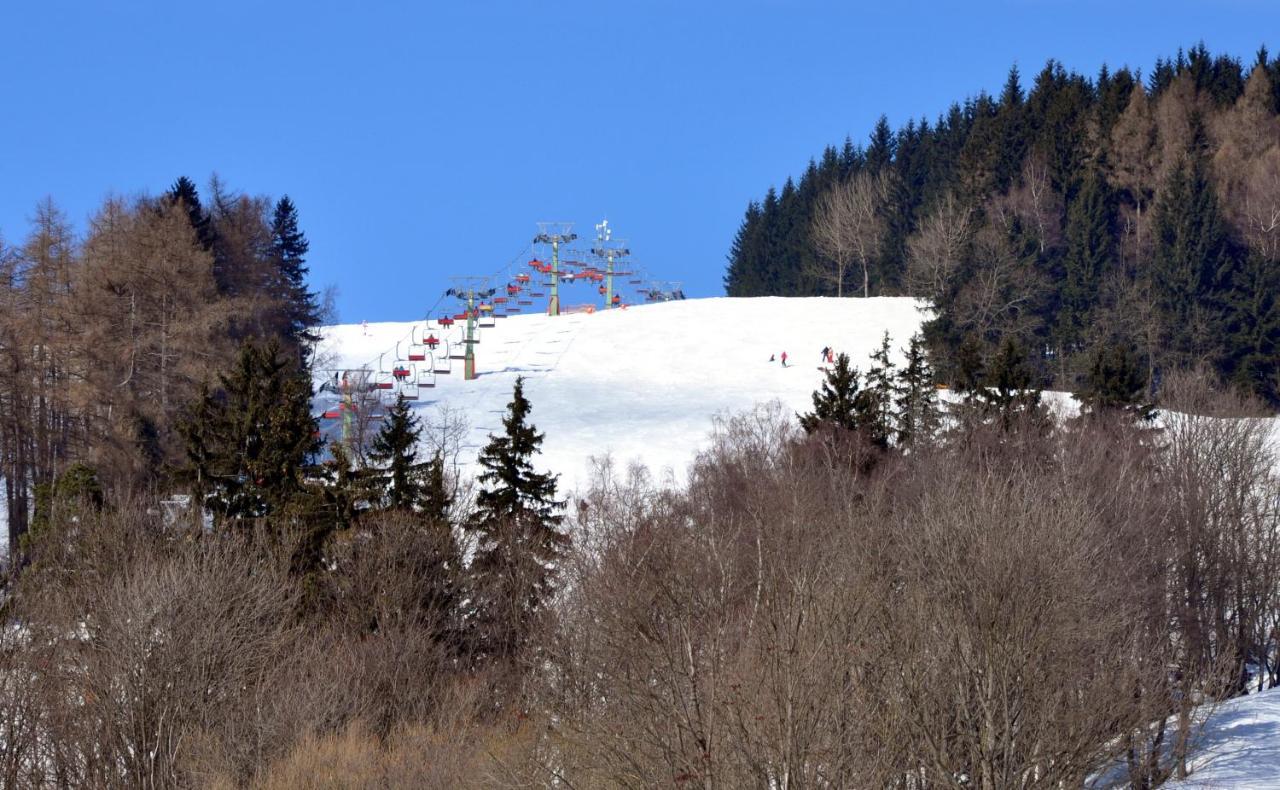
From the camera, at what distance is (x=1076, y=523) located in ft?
76.8

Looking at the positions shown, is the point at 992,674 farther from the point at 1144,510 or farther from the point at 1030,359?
the point at 1030,359

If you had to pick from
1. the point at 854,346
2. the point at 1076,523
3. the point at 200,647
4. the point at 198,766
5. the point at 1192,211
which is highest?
the point at 1192,211

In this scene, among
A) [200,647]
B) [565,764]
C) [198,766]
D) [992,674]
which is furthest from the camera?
[200,647]

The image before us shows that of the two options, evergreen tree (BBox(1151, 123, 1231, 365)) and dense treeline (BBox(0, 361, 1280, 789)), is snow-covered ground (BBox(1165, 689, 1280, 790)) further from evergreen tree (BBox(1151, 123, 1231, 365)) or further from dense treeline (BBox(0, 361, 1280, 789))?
evergreen tree (BBox(1151, 123, 1231, 365))

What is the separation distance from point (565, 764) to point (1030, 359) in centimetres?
5827

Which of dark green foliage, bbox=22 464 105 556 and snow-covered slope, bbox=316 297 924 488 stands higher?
snow-covered slope, bbox=316 297 924 488

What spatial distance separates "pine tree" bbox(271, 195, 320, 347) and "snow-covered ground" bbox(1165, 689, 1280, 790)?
4586 cm


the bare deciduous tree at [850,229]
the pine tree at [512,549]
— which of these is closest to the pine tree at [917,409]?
the pine tree at [512,549]

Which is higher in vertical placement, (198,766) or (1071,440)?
(1071,440)

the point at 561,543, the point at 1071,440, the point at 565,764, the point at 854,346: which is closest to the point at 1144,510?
the point at 1071,440

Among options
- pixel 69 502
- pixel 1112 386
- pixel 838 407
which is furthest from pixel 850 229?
pixel 69 502

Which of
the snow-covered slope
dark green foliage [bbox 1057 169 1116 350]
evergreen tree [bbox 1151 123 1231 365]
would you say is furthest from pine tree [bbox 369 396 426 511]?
dark green foliage [bbox 1057 169 1116 350]

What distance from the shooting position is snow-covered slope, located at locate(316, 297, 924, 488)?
52875mm

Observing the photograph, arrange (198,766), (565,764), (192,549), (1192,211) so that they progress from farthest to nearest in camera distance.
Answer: (1192,211) → (192,549) → (198,766) → (565,764)
